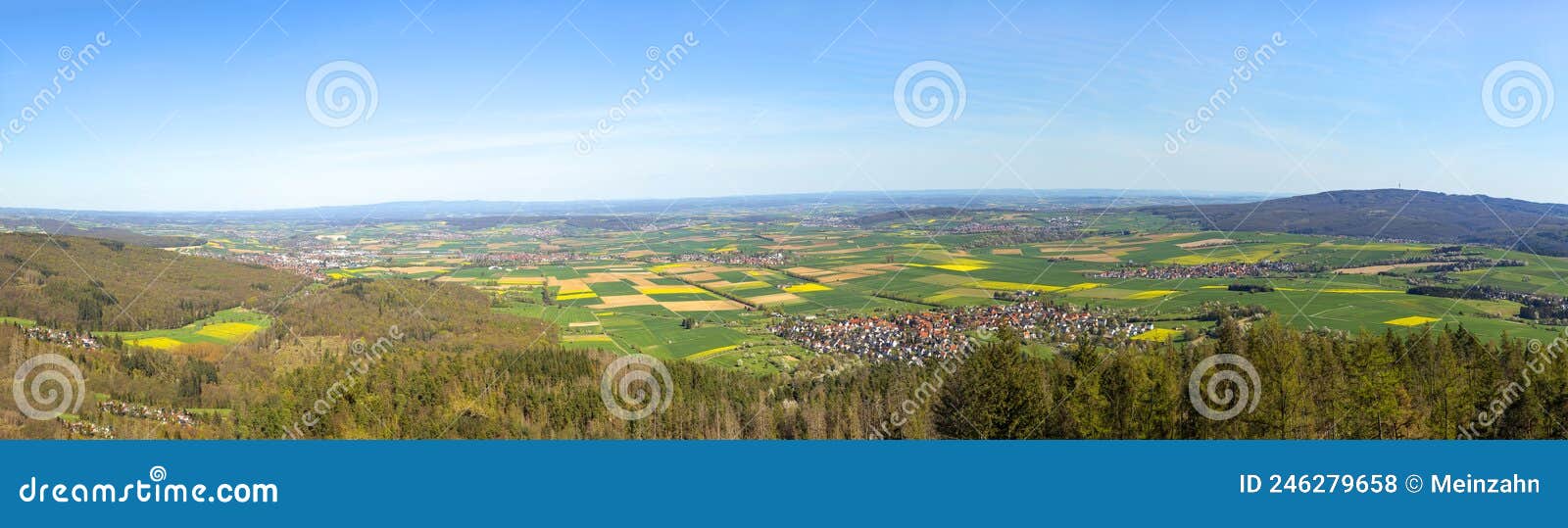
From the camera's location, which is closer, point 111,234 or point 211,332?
point 211,332

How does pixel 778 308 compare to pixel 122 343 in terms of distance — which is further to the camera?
pixel 778 308

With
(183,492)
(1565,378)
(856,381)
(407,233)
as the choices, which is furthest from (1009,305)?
(407,233)

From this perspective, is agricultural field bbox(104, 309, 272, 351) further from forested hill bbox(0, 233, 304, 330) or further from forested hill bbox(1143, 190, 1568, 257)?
forested hill bbox(1143, 190, 1568, 257)

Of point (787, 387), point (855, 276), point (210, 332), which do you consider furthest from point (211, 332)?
point (855, 276)

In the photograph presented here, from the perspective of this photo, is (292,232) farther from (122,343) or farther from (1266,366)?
(1266,366)

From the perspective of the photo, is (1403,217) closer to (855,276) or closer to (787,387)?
(855,276)

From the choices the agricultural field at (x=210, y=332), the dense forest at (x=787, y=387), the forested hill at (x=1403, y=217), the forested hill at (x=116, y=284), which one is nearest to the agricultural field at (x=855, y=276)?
the forested hill at (x=1403, y=217)
